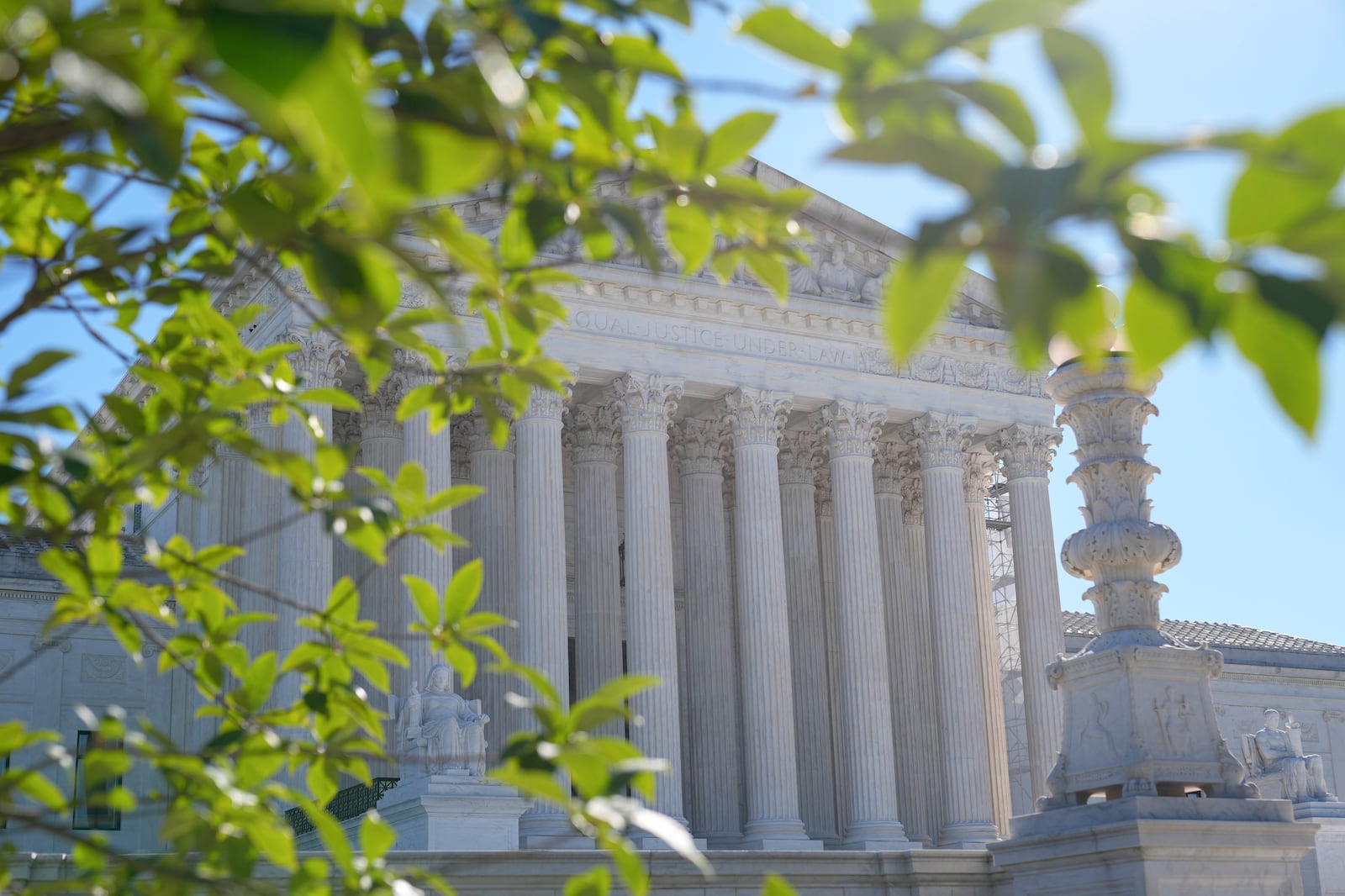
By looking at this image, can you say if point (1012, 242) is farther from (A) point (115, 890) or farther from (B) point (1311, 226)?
(A) point (115, 890)

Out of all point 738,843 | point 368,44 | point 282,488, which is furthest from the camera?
point 738,843

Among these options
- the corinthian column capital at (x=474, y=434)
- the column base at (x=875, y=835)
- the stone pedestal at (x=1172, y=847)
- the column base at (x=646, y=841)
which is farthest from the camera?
the corinthian column capital at (x=474, y=434)

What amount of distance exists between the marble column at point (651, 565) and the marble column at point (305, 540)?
7.85 m

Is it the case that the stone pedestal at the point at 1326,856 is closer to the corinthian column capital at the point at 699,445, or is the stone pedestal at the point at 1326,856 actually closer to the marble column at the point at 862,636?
the marble column at the point at 862,636

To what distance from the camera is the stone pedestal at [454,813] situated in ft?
103

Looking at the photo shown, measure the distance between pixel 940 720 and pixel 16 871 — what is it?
31936mm

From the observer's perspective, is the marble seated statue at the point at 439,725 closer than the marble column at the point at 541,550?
Yes

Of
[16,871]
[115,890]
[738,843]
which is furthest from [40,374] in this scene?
[738,843]

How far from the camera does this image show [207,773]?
165 inches

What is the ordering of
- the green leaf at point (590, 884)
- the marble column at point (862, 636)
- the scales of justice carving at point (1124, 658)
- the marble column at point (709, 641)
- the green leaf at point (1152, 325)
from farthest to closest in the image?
the marble column at point (709, 641) → the marble column at point (862, 636) → the scales of justice carving at point (1124, 658) → the green leaf at point (590, 884) → the green leaf at point (1152, 325)

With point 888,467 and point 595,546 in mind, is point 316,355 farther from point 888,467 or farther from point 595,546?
point 888,467

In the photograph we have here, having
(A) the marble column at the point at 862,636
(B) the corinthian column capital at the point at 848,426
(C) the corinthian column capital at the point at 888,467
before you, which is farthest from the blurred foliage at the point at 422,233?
(C) the corinthian column capital at the point at 888,467

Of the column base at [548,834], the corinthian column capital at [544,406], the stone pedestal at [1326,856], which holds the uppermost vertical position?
the corinthian column capital at [544,406]

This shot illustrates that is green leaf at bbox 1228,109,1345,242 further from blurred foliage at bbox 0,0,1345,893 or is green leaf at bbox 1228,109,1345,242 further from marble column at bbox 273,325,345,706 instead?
marble column at bbox 273,325,345,706
